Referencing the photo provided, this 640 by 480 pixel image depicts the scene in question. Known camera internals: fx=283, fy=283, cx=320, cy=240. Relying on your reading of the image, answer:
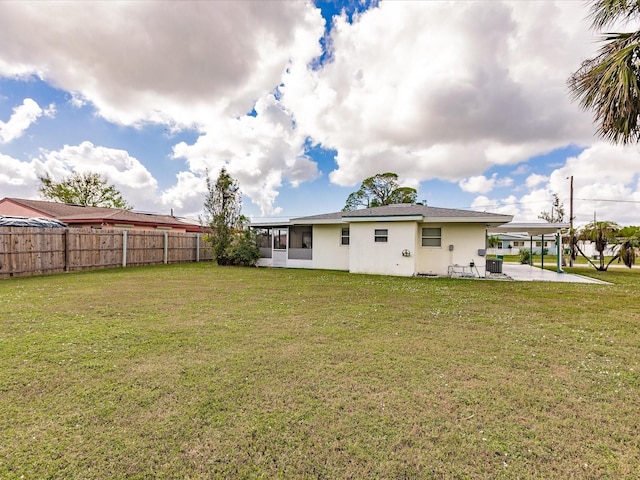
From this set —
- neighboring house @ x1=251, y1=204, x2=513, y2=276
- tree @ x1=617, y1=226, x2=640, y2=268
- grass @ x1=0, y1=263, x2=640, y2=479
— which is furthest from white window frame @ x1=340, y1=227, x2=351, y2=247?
tree @ x1=617, y1=226, x2=640, y2=268

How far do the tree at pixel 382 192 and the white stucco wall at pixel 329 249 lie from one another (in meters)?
17.8

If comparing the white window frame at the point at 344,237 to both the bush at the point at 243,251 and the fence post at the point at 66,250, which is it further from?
the fence post at the point at 66,250

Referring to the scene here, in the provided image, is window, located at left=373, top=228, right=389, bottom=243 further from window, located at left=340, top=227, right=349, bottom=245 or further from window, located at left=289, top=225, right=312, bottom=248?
window, located at left=289, top=225, right=312, bottom=248

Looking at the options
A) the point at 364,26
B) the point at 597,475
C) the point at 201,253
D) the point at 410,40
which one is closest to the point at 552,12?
the point at 410,40

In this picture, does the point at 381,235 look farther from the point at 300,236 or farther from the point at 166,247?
the point at 166,247

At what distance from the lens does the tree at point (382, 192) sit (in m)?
31.6

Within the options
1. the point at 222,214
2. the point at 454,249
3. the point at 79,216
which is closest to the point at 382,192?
the point at 454,249

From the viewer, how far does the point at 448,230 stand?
13.2m

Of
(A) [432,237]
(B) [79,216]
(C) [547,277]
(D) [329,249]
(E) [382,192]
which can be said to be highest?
(E) [382,192]

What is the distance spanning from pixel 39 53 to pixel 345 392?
13862mm

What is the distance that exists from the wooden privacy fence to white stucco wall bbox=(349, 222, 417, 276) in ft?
38.8

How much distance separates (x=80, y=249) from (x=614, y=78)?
64.0ft

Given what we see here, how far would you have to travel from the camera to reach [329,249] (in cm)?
1566

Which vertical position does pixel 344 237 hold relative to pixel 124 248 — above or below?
above
